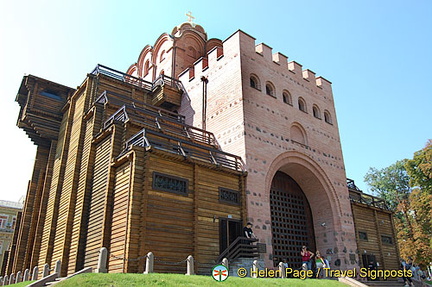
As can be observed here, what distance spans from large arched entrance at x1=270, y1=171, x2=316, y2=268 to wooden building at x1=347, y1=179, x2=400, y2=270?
9.62ft

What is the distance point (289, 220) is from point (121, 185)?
9022 mm

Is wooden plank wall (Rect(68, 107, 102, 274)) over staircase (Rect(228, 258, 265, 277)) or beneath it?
over

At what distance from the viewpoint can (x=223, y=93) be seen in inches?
691

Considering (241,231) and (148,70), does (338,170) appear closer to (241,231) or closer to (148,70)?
(241,231)

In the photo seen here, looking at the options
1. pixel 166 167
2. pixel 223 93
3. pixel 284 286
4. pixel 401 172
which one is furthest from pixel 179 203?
pixel 401 172

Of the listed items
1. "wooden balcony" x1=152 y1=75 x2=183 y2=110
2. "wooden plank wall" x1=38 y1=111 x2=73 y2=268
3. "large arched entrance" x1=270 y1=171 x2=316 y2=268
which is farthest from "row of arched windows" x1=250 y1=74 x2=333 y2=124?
"wooden plank wall" x1=38 y1=111 x2=73 y2=268

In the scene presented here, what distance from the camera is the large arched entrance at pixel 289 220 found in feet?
54.5

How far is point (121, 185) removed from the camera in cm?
1266

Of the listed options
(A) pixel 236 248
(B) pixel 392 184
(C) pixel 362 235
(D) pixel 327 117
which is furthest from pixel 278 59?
(B) pixel 392 184

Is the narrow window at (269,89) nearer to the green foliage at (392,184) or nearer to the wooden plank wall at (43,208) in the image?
the wooden plank wall at (43,208)

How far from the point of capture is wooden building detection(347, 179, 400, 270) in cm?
1923

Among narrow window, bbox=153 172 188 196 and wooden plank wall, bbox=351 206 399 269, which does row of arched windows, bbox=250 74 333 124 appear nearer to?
wooden plank wall, bbox=351 206 399 269

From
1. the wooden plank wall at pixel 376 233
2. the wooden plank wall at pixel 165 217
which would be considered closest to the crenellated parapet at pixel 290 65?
the wooden plank wall at pixel 376 233

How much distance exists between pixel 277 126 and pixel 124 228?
933 cm
